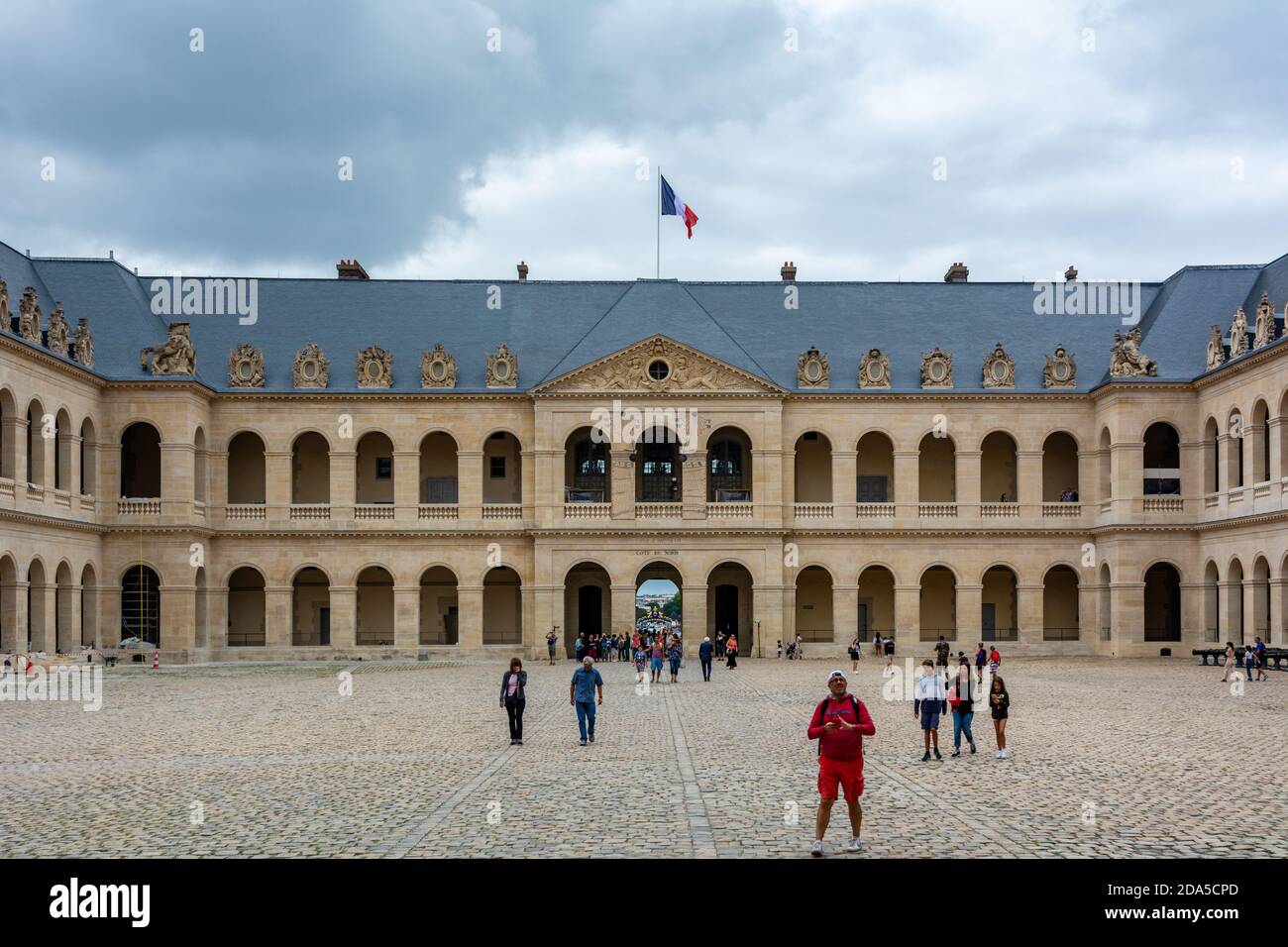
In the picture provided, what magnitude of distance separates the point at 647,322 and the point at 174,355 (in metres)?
19.9

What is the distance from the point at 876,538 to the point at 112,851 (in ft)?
149

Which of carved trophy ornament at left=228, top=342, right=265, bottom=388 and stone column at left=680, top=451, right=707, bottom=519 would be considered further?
carved trophy ornament at left=228, top=342, right=265, bottom=388

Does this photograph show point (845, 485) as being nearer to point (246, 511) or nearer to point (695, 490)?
point (695, 490)

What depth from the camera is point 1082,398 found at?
55.7 metres

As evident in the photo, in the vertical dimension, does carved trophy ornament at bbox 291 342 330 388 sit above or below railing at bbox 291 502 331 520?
above

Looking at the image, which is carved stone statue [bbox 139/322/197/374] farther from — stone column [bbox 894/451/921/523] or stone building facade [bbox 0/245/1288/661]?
stone column [bbox 894/451/921/523]

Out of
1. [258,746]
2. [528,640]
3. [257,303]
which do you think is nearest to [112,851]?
[258,746]

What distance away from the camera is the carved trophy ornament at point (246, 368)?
55250 millimetres

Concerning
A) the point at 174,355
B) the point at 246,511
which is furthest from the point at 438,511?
the point at 174,355

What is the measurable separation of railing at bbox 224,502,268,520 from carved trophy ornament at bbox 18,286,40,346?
11.6 m

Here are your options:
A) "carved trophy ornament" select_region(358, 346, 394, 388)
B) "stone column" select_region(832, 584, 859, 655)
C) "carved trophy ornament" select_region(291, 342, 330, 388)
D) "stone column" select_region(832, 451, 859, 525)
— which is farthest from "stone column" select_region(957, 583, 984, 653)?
"carved trophy ornament" select_region(291, 342, 330, 388)

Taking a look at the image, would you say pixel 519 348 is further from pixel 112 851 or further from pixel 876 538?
pixel 112 851

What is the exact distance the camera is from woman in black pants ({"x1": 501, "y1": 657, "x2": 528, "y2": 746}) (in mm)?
22750

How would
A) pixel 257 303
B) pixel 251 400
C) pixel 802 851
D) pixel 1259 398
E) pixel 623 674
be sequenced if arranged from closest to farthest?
pixel 802 851 → pixel 623 674 → pixel 1259 398 → pixel 251 400 → pixel 257 303
